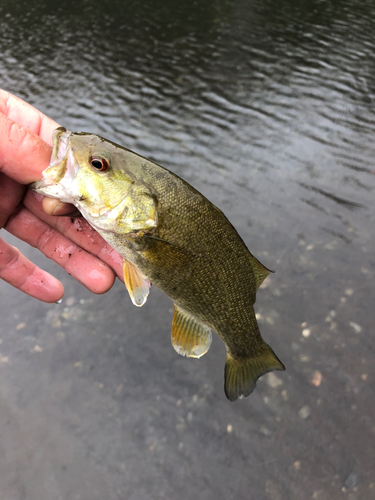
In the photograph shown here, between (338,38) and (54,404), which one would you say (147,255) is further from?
(338,38)

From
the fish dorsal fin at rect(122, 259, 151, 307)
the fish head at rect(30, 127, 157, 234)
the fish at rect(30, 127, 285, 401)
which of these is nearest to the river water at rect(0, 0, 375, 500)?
the fish at rect(30, 127, 285, 401)

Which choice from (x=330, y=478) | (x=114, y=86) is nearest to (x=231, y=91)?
(x=114, y=86)

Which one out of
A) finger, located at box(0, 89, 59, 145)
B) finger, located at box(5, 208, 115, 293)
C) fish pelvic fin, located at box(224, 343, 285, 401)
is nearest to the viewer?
fish pelvic fin, located at box(224, 343, 285, 401)

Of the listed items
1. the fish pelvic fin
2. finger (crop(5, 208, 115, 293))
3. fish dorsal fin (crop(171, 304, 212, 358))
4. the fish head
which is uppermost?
the fish head

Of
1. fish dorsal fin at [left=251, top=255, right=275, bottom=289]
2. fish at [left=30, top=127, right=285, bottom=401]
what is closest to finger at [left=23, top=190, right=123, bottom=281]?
fish at [left=30, top=127, right=285, bottom=401]

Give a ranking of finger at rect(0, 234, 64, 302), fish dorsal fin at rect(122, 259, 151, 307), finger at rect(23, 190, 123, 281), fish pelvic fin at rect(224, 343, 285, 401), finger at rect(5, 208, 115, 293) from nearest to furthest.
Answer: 1. fish dorsal fin at rect(122, 259, 151, 307)
2. fish pelvic fin at rect(224, 343, 285, 401)
3. finger at rect(23, 190, 123, 281)
4. finger at rect(5, 208, 115, 293)
5. finger at rect(0, 234, 64, 302)

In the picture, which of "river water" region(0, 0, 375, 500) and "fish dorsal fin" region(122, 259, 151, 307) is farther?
"river water" region(0, 0, 375, 500)

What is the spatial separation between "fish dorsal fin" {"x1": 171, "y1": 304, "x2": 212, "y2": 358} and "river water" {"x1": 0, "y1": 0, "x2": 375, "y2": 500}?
1389 mm

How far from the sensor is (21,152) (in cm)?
230

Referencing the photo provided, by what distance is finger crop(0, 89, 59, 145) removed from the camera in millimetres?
2957

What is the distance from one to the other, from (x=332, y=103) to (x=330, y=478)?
879cm

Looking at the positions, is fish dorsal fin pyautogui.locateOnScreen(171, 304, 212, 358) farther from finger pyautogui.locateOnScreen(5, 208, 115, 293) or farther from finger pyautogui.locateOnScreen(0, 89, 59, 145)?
finger pyautogui.locateOnScreen(0, 89, 59, 145)

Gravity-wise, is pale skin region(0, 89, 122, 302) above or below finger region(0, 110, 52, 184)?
below

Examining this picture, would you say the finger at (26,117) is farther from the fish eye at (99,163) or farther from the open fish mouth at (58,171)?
the fish eye at (99,163)
